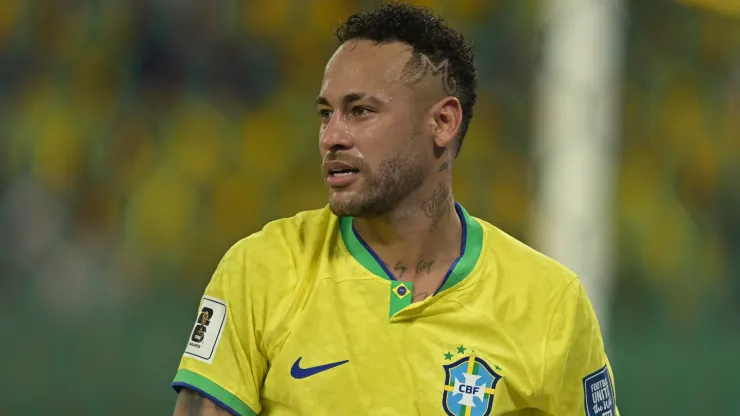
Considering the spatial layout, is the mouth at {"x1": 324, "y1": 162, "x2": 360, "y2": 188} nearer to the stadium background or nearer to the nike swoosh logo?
the nike swoosh logo

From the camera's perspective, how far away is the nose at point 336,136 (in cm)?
154

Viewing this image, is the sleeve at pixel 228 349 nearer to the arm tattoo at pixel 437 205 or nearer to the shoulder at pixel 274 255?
the shoulder at pixel 274 255

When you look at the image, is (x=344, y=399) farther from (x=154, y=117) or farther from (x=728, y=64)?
(x=728, y=64)

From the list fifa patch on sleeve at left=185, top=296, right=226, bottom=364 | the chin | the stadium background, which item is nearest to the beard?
the chin

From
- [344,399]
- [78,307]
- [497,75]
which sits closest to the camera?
[344,399]

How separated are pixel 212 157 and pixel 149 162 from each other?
0.55 ft

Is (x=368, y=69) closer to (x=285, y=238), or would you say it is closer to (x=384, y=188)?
(x=384, y=188)

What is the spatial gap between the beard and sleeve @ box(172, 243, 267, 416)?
6.7 inches

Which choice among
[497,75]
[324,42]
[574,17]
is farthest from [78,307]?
[574,17]

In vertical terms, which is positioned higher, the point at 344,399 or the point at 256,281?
the point at 256,281

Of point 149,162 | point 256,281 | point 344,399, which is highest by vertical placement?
point 149,162

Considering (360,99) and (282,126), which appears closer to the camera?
(360,99)

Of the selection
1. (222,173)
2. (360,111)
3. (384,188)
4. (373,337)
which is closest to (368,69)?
(360,111)

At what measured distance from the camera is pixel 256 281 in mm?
1532
